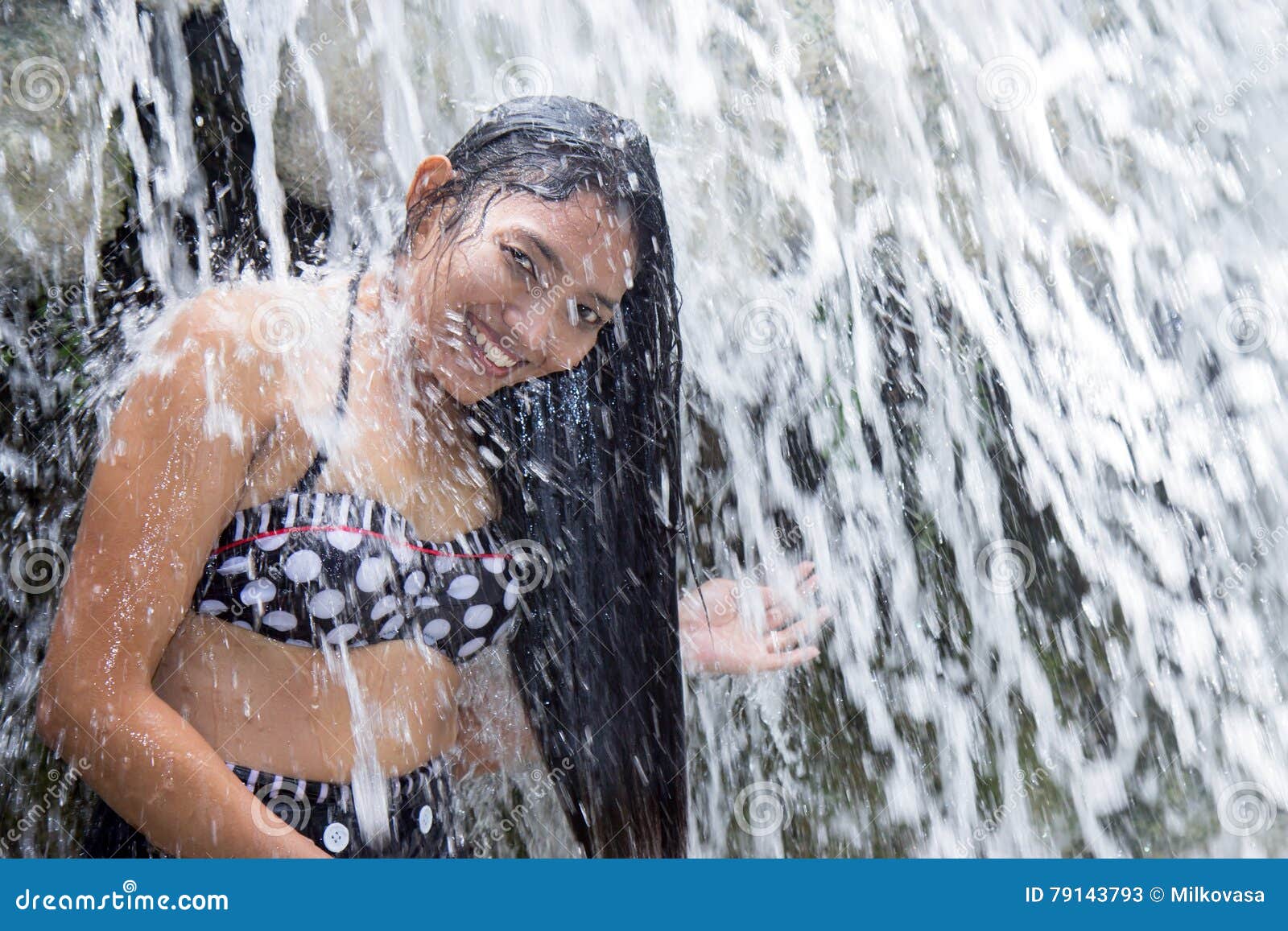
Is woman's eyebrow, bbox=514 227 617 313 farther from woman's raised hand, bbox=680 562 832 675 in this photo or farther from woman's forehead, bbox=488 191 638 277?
woman's raised hand, bbox=680 562 832 675

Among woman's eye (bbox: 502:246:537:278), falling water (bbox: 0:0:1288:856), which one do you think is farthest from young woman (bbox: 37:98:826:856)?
falling water (bbox: 0:0:1288:856)

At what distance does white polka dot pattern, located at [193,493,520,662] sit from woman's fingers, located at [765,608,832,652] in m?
0.56

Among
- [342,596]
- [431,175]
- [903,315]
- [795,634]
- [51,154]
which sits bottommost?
[795,634]

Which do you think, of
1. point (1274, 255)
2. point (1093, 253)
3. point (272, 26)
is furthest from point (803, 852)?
point (272, 26)

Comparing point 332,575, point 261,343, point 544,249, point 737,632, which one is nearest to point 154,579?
point 332,575

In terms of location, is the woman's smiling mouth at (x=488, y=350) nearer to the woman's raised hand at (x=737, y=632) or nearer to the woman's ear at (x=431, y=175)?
the woman's ear at (x=431, y=175)

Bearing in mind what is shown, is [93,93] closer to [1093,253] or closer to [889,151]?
[889,151]

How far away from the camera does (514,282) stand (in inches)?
54.7

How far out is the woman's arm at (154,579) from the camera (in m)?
1.17

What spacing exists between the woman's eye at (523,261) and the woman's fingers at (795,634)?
2.35ft

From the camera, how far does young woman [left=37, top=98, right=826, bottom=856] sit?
119 cm

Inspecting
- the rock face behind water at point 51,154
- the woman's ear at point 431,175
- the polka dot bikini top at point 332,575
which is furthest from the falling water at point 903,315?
the polka dot bikini top at point 332,575

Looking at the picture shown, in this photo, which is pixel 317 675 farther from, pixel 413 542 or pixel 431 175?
pixel 431 175

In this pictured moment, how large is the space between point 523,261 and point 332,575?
0.47m
